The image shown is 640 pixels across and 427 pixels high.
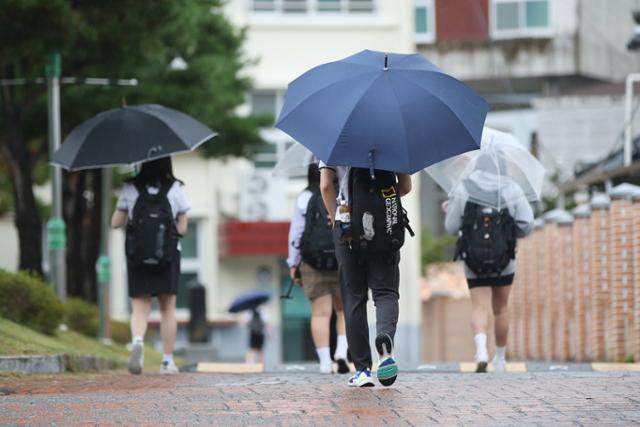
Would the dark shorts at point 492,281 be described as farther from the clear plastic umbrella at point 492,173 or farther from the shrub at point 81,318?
the shrub at point 81,318

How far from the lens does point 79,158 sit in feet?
50.4

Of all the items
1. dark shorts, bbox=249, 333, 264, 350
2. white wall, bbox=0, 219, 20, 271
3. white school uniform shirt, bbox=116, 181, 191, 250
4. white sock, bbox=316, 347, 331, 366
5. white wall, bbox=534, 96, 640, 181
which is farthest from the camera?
white wall, bbox=0, 219, 20, 271

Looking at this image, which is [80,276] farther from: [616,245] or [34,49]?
[616,245]

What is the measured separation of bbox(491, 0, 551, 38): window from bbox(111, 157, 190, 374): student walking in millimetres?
41107

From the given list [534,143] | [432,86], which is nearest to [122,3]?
[432,86]

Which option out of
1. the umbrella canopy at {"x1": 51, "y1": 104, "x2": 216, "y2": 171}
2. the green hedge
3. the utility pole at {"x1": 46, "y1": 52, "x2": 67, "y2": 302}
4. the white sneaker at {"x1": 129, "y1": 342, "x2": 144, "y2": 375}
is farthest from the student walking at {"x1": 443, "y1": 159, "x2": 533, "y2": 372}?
the green hedge

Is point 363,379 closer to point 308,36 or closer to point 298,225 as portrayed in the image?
point 298,225

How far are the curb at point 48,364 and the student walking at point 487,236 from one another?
11.4 ft

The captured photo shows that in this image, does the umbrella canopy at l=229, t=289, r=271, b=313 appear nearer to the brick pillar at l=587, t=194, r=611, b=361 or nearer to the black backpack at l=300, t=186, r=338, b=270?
the brick pillar at l=587, t=194, r=611, b=361

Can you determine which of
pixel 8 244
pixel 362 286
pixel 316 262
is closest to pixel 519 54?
pixel 8 244

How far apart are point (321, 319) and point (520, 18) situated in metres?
41.3

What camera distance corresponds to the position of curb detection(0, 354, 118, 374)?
13789 millimetres

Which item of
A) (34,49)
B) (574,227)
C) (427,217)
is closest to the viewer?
(34,49)

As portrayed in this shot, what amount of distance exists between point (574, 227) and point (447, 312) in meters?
19.4
